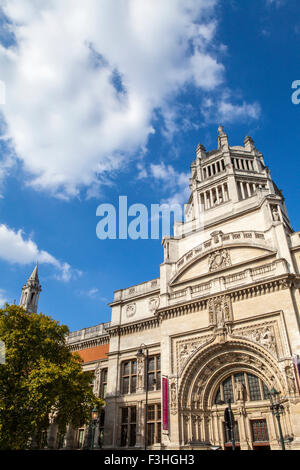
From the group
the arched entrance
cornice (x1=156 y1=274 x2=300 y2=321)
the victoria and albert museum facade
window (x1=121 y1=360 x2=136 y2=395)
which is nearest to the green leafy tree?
the victoria and albert museum facade

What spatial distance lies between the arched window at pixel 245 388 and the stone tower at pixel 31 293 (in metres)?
46.7

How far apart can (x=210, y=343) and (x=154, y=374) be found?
6.94 metres

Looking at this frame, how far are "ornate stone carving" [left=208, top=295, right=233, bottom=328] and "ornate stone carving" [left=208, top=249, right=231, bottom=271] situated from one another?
3112mm

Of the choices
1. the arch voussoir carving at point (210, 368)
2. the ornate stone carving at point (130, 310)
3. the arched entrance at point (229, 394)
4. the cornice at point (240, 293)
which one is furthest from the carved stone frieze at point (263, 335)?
the ornate stone carving at point (130, 310)

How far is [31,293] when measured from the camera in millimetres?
64375

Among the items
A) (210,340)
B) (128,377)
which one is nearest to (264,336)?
(210,340)

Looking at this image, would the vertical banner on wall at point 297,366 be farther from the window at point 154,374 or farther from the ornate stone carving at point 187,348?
the window at point 154,374

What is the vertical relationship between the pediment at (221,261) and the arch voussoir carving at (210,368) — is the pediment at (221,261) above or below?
above

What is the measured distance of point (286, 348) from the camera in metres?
21.6

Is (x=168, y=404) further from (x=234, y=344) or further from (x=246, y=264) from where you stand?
(x=246, y=264)

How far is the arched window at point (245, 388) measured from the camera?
78.2 ft

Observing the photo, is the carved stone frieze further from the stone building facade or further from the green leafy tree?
the green leafy tree

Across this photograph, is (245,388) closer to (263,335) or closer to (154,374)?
(263,335)

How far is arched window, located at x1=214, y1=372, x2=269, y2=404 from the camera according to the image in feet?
78.2
